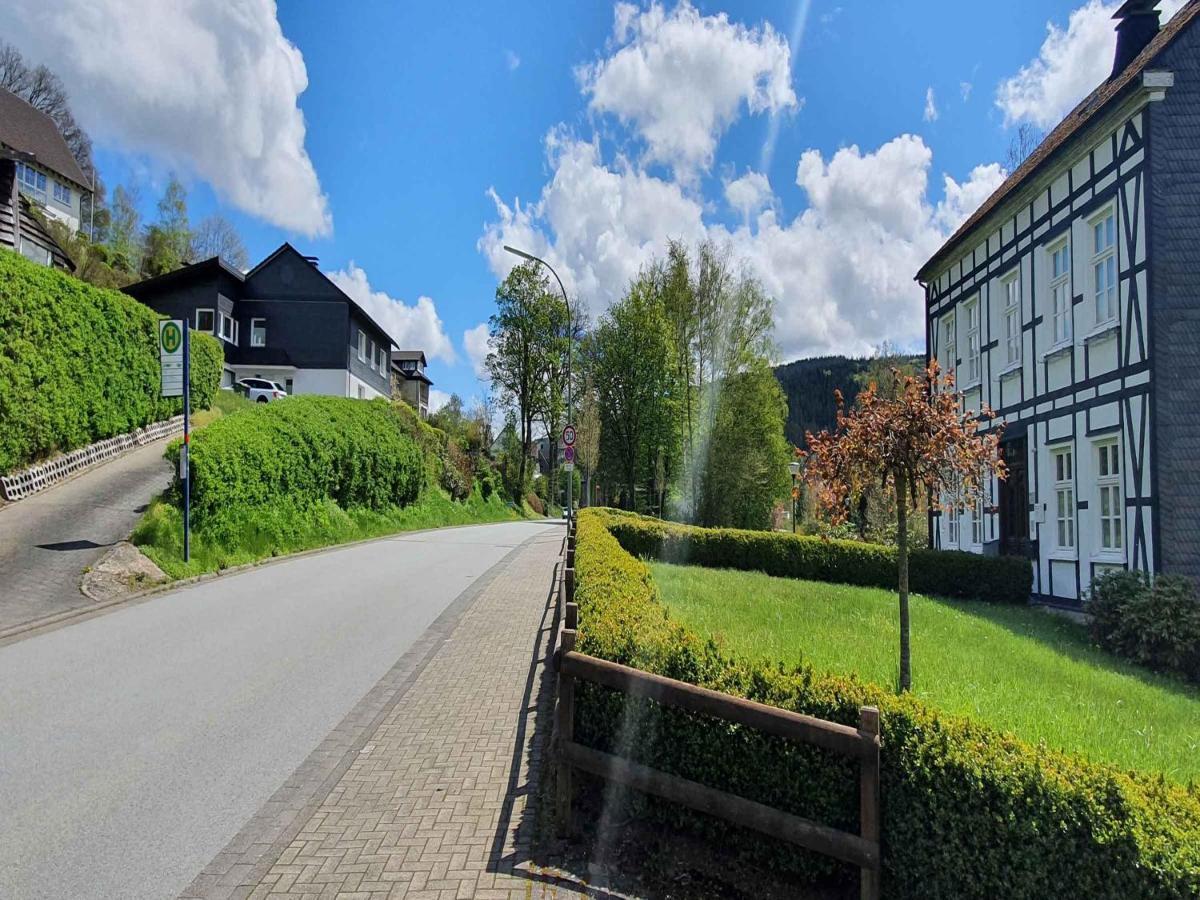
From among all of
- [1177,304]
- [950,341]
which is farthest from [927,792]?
[950,341]

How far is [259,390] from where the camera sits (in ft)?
122

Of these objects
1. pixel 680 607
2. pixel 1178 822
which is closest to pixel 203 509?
pixel 680 607

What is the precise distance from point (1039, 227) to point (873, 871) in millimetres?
14913

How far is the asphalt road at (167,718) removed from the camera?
424cm

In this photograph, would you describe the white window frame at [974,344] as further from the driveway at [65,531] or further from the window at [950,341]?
the driveway at [65,531]

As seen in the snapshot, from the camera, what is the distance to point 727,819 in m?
4.01

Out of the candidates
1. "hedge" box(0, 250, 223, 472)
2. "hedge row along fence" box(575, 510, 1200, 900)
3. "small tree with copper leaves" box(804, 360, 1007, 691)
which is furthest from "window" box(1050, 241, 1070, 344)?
"hedge" box(0, 250, 223, 472)

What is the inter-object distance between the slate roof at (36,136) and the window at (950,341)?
171 ft

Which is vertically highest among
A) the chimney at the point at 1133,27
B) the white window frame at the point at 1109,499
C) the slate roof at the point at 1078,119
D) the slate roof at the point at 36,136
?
the slate roof at the point at 36,136

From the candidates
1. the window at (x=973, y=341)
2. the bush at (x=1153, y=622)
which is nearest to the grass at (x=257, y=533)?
the bush at (x=1153, y=622)

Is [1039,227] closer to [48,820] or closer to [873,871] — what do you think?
[873,871]

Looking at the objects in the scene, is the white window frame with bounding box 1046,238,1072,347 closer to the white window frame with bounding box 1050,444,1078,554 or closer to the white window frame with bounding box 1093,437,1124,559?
the white window frame with bounding box 1050,444,1078,554

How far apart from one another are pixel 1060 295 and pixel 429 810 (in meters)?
14.5

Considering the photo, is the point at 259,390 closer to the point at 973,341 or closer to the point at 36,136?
the point at 36,136
